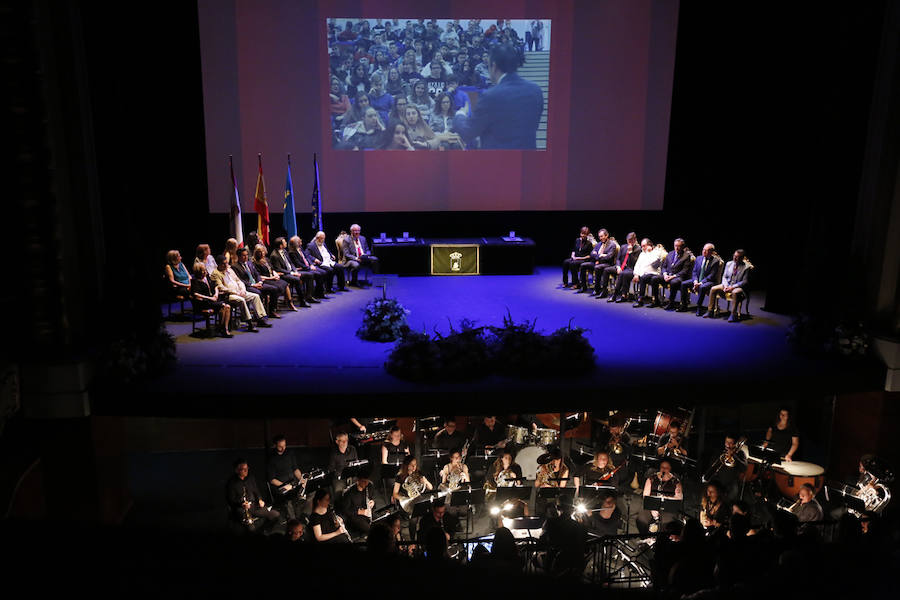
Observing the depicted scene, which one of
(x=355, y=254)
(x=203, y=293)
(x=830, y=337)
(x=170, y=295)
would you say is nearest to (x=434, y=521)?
(x=203, y=293)

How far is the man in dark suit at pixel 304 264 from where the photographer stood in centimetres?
1244

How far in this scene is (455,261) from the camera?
14.8 meters

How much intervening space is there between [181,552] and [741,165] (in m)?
14.4

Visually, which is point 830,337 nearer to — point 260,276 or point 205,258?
point 260,276

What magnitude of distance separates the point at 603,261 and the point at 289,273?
530 centimetres

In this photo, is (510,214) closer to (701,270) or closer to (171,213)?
(701,270)

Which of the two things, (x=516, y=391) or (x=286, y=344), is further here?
(x=286, y=344)

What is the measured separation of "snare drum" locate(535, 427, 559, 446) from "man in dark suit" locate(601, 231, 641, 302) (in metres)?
2.87

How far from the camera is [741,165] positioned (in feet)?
47.4

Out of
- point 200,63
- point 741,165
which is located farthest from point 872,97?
point 200,63

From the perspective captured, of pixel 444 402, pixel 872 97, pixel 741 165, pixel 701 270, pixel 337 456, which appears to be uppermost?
pixel 872 97

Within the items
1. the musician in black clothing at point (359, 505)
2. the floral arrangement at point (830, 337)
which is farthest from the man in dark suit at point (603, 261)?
the musician in black clothing at point (359, 505)

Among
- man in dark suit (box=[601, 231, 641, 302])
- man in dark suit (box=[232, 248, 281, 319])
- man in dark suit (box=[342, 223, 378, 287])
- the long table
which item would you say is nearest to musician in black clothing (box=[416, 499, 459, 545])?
man in dark suit (box=[232, 248, 281, 319])

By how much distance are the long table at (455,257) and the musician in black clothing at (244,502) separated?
6767 millimetres
